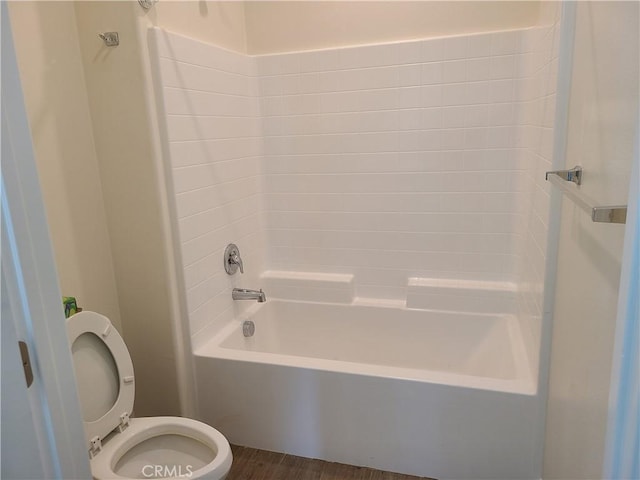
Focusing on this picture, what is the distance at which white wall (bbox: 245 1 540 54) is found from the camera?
218 cm

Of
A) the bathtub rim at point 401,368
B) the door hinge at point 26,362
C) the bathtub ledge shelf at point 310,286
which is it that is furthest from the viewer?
the bathtub ledge shelf at point 310,286

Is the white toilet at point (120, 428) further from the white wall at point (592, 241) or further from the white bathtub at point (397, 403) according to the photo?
the white wall at point (592, 241)

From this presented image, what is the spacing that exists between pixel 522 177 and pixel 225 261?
1.55 m

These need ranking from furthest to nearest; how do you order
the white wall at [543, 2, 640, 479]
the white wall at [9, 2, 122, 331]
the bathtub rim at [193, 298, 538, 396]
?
the bathtub rim at [193, 298, 538, 396] < the white wall at [9, 2, 122, 331] < the white wall at [543, 2, 640, 479]

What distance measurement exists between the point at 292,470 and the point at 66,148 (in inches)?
63.9

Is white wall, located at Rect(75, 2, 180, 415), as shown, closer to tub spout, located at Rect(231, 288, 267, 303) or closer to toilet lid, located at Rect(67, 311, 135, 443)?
toilet lid, located at Rect(67, 311, 135, 443)

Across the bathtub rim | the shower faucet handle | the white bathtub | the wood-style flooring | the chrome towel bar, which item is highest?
the chrome towel bar

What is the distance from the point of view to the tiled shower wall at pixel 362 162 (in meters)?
2.04

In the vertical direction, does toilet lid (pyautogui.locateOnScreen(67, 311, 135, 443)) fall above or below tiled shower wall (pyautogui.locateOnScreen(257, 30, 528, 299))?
below

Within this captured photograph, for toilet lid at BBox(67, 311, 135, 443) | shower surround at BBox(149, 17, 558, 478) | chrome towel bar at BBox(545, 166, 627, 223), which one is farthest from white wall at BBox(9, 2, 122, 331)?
chrome towel bar at BBox(545, 166, 627, 223)

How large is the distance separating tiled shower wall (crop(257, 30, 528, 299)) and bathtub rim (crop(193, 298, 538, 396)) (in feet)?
1.82

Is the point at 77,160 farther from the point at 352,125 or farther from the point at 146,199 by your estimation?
the point at 352,125

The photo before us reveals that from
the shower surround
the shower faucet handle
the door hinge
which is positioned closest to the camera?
the door hinge

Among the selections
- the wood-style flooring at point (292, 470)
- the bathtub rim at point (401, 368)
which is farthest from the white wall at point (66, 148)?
the wood-style flooring at point (292, 470)
